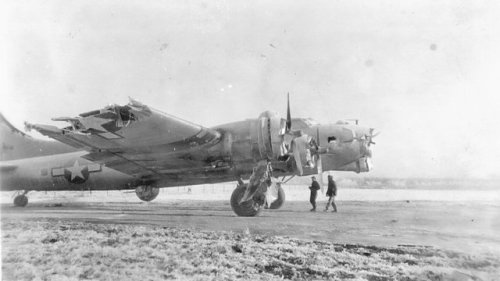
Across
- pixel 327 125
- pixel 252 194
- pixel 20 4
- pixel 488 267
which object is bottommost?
pixel 488 267

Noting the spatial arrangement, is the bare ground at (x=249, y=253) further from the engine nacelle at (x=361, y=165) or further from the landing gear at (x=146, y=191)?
the landing gear at (x=146, y=191)

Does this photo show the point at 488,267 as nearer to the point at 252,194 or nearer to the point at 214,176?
the point at 252,194

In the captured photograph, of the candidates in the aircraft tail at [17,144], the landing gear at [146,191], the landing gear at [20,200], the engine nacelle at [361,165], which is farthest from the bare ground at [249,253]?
the landing gear at [20,200]

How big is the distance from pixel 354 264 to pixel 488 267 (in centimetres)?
190

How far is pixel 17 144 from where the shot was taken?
56.9ft

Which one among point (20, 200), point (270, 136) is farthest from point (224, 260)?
point (20, 200)

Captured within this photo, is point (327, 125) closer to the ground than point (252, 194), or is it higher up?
higher up

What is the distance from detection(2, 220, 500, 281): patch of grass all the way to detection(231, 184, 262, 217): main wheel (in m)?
3.61

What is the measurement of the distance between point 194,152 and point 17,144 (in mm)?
10518

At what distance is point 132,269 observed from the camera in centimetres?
556

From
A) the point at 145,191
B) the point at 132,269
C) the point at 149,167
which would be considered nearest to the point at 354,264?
the point at 132,269

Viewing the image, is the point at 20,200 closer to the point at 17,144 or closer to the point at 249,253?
the point at 17,144

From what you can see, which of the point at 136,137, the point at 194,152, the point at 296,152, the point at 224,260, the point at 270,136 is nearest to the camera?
the point at 224,260

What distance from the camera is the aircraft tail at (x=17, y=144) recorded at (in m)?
17.0
